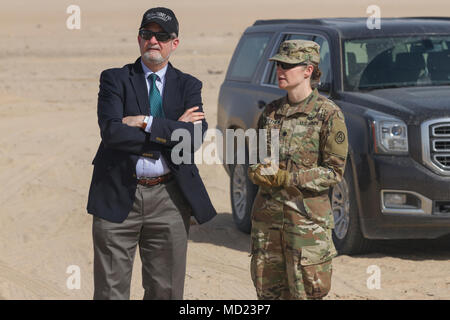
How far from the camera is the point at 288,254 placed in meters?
5.18

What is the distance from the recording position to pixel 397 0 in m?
89.4

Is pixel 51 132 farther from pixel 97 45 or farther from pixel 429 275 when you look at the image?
pixel 97 45

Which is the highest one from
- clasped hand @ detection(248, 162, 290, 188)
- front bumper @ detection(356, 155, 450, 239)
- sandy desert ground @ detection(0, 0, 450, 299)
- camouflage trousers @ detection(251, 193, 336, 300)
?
clasped hand @ detection(248, 162, 290, 188)

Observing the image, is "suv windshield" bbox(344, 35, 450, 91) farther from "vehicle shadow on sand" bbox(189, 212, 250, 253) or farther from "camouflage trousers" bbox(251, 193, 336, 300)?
"camouflage trousers" bbox(251, 193, 336, 300)

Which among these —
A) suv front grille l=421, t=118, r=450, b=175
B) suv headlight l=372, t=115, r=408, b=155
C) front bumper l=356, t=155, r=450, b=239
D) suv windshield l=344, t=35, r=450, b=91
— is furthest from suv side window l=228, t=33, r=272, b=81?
suv front grille l=421, t=118, r=450, b=175

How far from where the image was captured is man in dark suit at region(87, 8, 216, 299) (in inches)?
204

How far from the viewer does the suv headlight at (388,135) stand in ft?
26.5

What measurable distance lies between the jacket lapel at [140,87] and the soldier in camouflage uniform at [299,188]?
688mm

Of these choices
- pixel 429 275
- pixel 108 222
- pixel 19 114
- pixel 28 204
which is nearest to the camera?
pixel 108 222

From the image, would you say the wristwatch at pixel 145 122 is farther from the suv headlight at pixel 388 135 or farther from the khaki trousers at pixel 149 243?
the suv headlight at pixel 388 135

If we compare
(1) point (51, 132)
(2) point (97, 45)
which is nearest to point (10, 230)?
(1) point (51, 132)

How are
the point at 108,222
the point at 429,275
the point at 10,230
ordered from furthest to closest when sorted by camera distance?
the point at 10,230 → the point at 429,275 → the point at 108,222

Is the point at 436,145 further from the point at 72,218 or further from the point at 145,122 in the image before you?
the point at 72,218

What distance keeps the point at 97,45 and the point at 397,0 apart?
2124 inches
